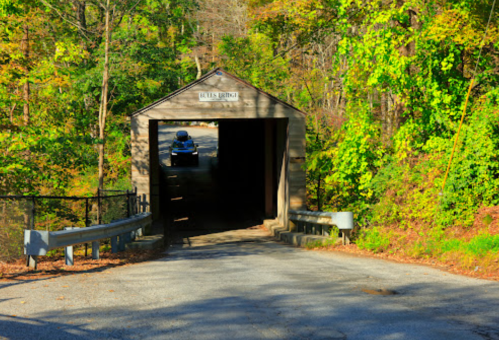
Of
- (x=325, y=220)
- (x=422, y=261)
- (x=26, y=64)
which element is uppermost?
(x=26, y=64)

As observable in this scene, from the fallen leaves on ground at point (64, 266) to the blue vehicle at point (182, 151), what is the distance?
35117mm

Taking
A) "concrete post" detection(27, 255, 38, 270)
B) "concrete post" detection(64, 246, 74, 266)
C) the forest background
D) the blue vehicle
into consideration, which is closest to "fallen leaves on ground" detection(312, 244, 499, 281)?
the forest background

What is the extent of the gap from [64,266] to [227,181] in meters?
28.9

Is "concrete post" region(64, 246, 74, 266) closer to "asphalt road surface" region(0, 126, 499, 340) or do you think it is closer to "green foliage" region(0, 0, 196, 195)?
Answer: "asphalt road surface" region(0, 126, 499, 340)

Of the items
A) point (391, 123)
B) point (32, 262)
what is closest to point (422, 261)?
point (32, 262)

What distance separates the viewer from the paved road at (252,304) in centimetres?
615

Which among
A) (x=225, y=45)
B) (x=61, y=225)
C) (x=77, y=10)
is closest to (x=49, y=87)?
(x=61, y=225)

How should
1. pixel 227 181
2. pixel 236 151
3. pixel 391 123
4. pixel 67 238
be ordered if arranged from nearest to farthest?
1. pixel 67 238
2. pixel 391 123
3. pixel 236 151
4. pixel 227 181

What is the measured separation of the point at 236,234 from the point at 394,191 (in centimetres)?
771

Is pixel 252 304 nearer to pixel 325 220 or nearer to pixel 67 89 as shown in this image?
pixel 325 220

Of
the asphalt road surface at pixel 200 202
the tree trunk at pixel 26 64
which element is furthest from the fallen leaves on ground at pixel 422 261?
the tree trunk at pixel 26 64

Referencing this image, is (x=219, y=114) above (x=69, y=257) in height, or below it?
above

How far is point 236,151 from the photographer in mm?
37844

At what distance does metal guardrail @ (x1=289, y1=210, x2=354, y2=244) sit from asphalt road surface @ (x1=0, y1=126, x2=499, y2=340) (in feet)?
8.27
